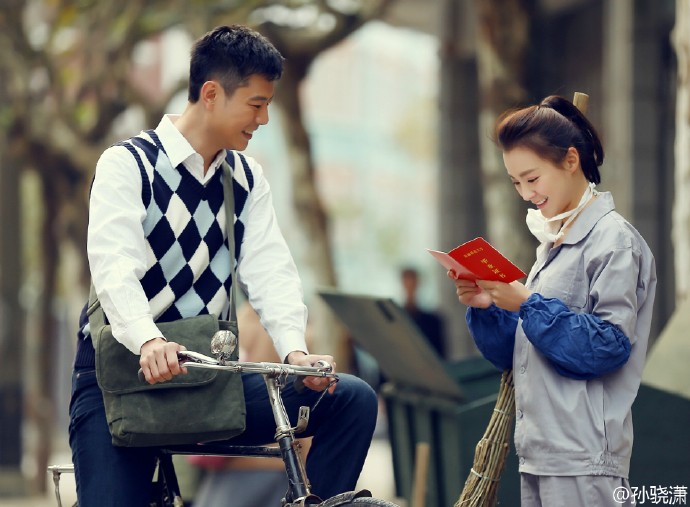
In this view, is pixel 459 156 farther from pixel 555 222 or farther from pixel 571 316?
pixel 571 316

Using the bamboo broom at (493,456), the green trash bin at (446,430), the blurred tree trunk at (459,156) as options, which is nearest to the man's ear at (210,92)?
the bamboo broom at (493,456)

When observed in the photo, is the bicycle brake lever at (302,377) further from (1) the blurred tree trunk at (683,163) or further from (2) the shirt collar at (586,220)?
(1) the blurred tree trunk at (683,163)

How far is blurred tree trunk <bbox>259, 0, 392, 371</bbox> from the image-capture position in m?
14.4

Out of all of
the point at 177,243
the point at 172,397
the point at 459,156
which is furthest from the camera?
the point at 459,156

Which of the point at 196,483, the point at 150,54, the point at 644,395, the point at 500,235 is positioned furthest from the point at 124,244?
the point at 150,54

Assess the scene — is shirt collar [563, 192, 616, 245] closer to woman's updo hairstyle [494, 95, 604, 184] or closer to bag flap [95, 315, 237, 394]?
woman's updo hairstyle [494, 95, 604, 184]

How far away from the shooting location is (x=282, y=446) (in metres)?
4.30

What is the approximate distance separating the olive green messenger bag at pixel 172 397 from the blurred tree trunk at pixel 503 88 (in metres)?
5.60

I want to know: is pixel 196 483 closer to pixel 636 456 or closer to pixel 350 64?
pixel 636 456

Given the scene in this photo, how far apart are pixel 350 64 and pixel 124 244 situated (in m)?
69.8

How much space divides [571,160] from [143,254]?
1.29 m

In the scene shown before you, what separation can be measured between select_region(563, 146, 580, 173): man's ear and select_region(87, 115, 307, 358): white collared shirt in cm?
95

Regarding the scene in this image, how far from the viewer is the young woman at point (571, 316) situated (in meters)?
4.29

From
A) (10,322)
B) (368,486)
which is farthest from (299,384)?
(10,322)
